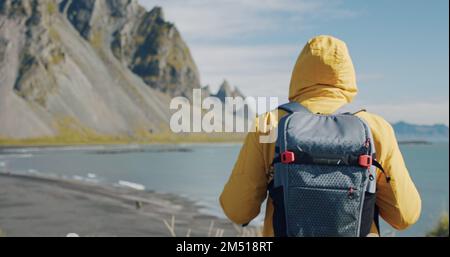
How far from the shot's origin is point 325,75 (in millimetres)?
3588

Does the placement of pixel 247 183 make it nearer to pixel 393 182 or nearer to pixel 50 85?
pixel 393 182

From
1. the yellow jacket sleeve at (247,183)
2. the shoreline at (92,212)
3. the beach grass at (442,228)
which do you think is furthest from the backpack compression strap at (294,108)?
the beach grass at (442,228)

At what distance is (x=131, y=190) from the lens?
4428 centimetres

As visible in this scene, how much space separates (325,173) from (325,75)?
0.61m

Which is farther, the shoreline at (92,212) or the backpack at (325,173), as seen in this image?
the shoreline at (92,212)

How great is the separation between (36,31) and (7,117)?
90.7ft

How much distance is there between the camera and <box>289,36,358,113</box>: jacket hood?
357cm

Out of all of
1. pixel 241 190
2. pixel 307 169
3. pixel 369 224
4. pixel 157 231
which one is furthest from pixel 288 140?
pixel 157 231

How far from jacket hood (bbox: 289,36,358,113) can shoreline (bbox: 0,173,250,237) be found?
14.9 meters

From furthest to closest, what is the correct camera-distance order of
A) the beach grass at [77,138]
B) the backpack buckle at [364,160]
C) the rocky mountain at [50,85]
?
1. the rocky mountain at [50,85]
2. the beach grass at [77,138]
3. the backpack buckle at [364,160]

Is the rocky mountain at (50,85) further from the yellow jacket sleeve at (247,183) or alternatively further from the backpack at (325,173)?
the backpack at (325,173)

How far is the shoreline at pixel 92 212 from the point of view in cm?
2353

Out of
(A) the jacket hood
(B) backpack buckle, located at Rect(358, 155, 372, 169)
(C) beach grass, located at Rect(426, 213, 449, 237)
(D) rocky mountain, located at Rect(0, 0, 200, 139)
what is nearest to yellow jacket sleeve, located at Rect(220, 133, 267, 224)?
(A) the jacket hood
